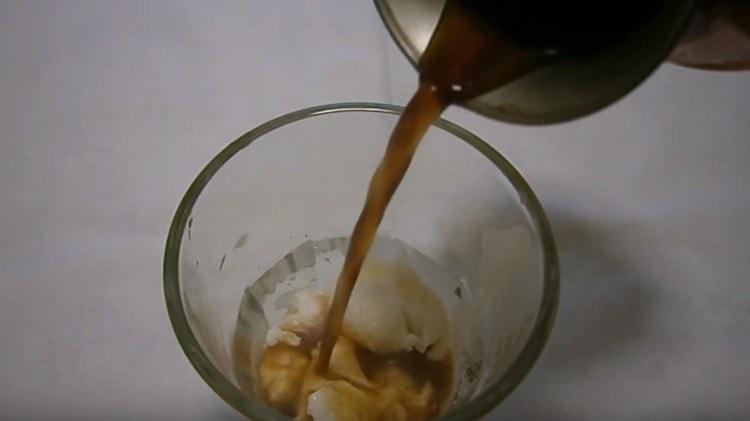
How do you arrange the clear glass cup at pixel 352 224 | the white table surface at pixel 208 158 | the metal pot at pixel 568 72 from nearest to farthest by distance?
the metal pot at pixel 568 72, the clear glass cup at pixel 352 224, the white table surface at pixel 208 158

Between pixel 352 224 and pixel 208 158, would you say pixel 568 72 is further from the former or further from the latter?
pixel 208 158

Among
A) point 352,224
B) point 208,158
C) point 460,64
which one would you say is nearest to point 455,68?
point 460,64

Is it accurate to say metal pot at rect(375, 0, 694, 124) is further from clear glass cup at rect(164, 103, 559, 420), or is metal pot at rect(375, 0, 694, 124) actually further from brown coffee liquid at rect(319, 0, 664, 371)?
clear glass cup at rect(164, 103, 559, 420)

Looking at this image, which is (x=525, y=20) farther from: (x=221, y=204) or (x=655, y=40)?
(x=221, y=204)

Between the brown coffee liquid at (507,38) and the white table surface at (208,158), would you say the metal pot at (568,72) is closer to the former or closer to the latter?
the brown coffee liquid at (507,38)

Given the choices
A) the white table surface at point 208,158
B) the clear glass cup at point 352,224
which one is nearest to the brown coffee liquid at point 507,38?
the clear glass cup at point 352,224

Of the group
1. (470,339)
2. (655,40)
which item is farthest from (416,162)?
(655,40)
